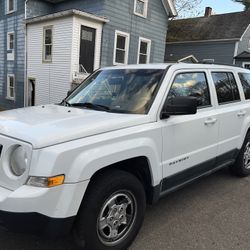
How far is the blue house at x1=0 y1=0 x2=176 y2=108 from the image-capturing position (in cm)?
1345

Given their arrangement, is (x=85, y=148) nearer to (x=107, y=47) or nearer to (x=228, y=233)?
(x=228, y=233)

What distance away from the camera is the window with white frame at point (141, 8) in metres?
15.7

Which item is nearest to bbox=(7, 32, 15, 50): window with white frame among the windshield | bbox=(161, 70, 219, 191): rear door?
the windshield

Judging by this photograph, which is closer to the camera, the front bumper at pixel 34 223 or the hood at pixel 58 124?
the front bumper at pixel 34 223

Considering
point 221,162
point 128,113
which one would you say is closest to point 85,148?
point 128,113

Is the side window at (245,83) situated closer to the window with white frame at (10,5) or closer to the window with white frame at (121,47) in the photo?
the window with white frame at (121,47)

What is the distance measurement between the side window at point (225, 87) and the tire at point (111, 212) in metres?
2.02

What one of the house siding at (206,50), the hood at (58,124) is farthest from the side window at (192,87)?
the house siding at (206,50)

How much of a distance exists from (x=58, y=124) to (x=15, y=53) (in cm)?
1567

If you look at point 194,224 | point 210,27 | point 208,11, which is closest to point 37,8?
point 194,224

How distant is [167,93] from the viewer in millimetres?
3385

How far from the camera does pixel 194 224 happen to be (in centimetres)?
361

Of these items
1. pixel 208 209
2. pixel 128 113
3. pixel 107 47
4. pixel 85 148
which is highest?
pixel 107 47

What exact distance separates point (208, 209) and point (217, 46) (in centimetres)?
2475
